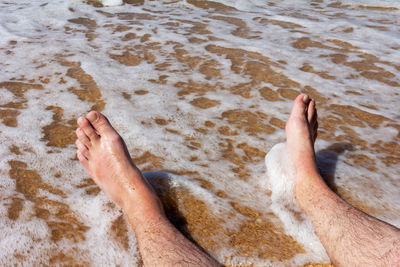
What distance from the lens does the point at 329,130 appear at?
8.30 ft

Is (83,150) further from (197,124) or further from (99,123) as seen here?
(197,124)

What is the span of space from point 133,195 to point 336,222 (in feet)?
3.12

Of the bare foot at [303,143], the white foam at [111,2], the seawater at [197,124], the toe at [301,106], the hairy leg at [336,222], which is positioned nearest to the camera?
the hairy leg at [336,222]

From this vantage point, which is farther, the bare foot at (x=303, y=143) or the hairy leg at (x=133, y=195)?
the bare foot at (x=303, y=143)

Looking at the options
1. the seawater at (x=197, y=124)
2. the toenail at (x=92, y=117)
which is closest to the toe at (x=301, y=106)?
the seawater at (x=197, y=124)

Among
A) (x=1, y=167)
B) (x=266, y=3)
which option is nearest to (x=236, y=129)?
(x=1, y=167)

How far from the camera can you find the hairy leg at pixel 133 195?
4.55 ft

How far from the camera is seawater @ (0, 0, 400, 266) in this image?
164 centimetres

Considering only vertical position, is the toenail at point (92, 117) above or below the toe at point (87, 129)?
above

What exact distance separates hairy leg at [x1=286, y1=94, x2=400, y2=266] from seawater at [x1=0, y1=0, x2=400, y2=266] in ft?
0.26

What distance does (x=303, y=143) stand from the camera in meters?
2.04

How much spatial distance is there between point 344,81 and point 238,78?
1012 millimetres

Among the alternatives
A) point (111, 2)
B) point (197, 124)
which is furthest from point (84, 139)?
point (111, 2)

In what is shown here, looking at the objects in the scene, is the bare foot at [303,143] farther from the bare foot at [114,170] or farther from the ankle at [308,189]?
the bare foot at [114,170]
